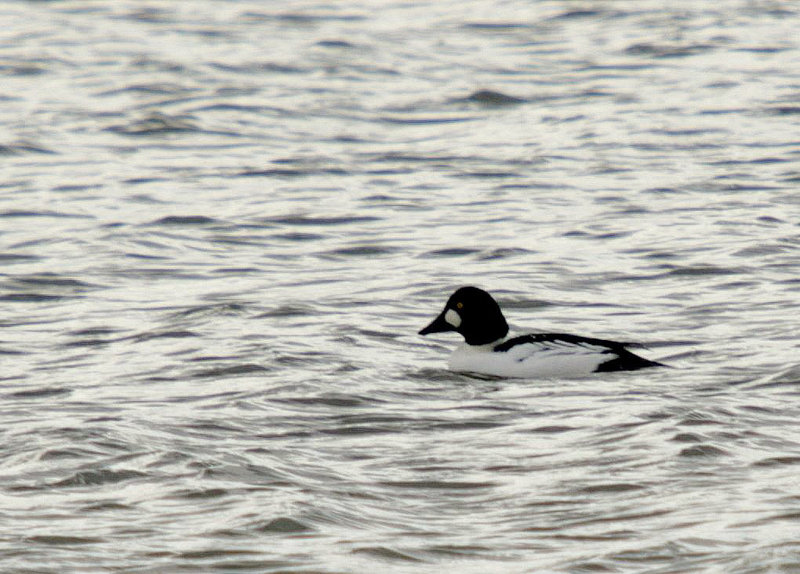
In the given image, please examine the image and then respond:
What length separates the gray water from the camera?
313 inches

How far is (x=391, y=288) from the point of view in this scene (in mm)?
Result: 14055

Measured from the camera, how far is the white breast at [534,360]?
429 inches

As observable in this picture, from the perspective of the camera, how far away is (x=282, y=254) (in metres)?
15.4

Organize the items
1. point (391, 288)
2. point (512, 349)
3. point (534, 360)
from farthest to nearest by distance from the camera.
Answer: point (391, 288) < point (512, 349) < point (534, 360)

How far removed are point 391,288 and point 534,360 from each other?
3146 mm

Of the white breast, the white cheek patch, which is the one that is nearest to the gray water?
the white breast

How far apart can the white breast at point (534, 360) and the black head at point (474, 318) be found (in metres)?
0.11

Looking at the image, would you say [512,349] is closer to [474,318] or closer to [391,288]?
[474,318]

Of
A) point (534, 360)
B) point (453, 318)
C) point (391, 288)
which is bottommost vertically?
point (391, 288)

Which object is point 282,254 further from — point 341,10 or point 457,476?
point 341,10

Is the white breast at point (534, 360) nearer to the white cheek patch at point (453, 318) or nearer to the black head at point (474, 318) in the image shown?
the black head at point (474, 318)

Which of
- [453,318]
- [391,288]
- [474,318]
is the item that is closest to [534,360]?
[474,318]

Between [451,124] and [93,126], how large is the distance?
4734 mm

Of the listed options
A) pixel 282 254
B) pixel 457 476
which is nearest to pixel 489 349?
pixel 457 476
